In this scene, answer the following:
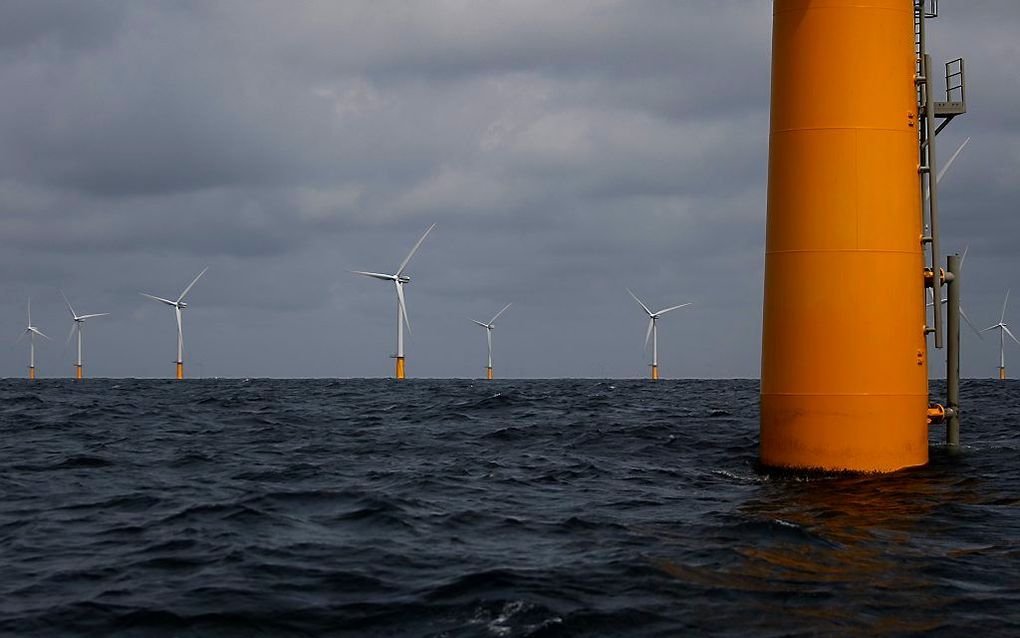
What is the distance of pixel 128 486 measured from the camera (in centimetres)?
1731

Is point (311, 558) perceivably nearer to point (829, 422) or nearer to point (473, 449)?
point (829, 422)

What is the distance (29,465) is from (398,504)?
336 inches

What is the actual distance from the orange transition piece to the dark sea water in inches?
32.9

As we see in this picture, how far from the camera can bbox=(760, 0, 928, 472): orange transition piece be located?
16688 millimetres

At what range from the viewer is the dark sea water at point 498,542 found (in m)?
9.65

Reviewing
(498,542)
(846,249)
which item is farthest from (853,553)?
(846,249)

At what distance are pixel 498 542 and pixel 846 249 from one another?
7.44 meters

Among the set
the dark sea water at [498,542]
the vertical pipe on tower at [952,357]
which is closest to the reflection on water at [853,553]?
the dark sea water at [498,542]

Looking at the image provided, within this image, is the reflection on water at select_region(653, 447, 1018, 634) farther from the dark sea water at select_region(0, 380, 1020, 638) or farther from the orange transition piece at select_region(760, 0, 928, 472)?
the orange transition piece at select_region(760, 0, 928, 472)

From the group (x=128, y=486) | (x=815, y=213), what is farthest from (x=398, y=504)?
(x=815, y=213)

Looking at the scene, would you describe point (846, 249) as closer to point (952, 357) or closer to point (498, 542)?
point (952, 357)

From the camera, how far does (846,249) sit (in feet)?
54.7

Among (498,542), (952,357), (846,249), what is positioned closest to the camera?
(498,542)

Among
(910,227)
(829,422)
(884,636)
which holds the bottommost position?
(884,636)
